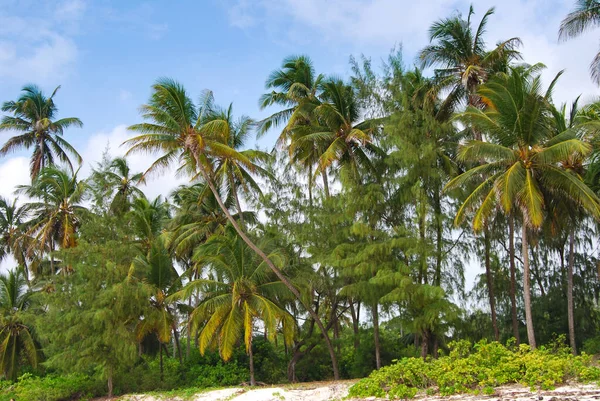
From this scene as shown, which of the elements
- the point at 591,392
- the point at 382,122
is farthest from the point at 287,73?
the point at 591,392

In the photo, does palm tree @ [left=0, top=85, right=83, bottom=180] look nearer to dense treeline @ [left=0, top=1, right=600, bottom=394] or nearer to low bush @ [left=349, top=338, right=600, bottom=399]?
dense treeline @ [left=0, top=1, right=600, bottom=394]

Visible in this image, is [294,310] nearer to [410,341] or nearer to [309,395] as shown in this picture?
[410,341]

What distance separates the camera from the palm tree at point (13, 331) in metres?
25.3

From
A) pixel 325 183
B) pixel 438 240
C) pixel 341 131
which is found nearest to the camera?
pixel 438 240

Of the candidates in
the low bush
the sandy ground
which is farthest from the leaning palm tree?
the sandy ground

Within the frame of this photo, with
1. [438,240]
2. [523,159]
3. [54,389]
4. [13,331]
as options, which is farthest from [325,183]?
[13,331]

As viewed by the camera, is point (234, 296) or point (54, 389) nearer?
point (234, 296)

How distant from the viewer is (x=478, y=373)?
12.7 m

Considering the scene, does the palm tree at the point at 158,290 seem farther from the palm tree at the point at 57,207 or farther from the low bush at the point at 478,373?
the low bush at the point at 478,373

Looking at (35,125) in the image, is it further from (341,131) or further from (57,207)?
(341,131)

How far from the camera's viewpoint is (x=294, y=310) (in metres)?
24.6

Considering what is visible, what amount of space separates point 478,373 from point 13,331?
2152 cm

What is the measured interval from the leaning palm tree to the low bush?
167 inches

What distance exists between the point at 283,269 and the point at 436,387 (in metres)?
10.4
